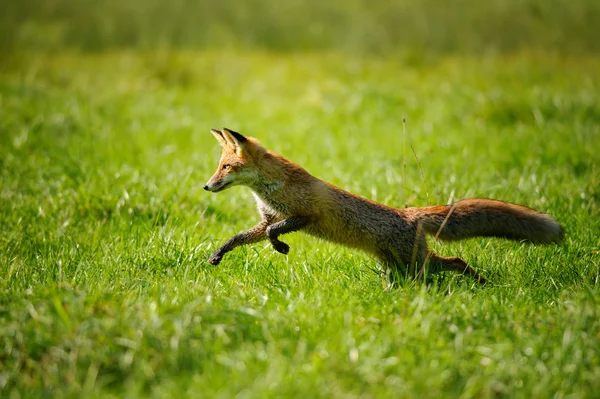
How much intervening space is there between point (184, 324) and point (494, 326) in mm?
1956

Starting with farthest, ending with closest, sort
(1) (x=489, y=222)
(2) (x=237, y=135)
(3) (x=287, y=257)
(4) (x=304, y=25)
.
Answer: (4) (x=304, y=25) < (3) (x=287, y=257) < (2) (x=237, y=135) < (1) (x=489, y=222)

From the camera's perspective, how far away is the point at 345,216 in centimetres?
520

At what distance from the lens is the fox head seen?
5.16m

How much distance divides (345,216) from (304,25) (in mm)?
14855

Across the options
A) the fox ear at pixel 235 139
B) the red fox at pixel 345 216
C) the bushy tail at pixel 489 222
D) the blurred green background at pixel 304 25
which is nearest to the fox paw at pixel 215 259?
the red fox at pixel 345 216

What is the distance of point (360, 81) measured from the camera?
13.4 m

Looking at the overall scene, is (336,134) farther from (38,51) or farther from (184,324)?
(38,51)

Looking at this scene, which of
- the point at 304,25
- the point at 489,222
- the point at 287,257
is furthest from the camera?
the point at 304,25

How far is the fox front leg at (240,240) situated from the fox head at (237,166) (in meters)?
0.40

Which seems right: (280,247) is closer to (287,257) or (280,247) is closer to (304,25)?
(287,257)

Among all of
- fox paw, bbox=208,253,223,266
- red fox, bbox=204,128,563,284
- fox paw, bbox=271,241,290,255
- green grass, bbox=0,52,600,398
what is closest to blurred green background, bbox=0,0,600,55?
green grass, bbox=0,52,600,398

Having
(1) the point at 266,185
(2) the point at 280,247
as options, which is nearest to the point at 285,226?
(2) the point at 280,247

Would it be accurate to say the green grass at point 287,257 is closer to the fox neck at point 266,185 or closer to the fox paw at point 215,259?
the fox paw at point 215,259

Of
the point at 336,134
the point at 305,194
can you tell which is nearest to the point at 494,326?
the point at 305,194
